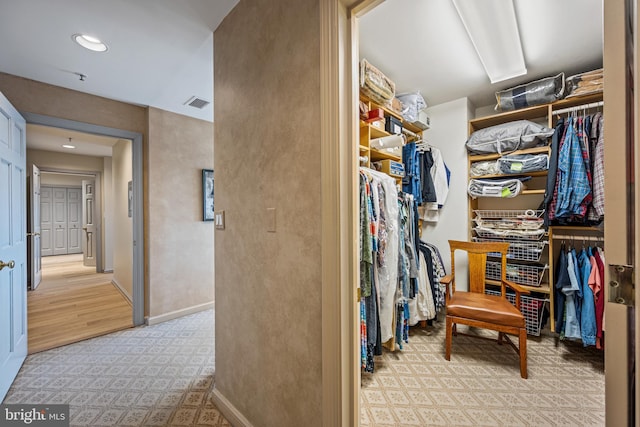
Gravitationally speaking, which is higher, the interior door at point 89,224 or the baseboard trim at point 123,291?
the interior door at point 89,224

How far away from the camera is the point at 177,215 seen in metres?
3.25

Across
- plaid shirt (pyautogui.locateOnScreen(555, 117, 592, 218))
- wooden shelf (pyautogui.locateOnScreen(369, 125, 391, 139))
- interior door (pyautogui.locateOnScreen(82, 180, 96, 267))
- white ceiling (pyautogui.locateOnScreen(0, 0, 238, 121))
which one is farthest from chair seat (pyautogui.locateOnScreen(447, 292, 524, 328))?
interior door (pyautogui.locateOnScreen(82, 180, 96, 267))

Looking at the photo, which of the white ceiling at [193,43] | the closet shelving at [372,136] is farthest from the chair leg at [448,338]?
the white ceiling at [193,43]

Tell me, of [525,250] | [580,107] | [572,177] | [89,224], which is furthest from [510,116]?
[89,224]

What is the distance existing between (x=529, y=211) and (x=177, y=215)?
3799 mm

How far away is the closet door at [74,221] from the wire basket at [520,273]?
9.91 meters

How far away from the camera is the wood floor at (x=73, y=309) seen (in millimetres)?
2750

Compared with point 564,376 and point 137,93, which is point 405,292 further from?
point 137,93

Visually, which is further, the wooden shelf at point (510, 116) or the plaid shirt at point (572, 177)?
the wooden shelf at point (510, 116)

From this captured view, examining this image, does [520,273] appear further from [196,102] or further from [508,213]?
[196,102]

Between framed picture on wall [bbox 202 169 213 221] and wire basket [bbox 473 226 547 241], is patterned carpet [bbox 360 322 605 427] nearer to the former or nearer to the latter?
wire basket [bbox 473 226 547 241]

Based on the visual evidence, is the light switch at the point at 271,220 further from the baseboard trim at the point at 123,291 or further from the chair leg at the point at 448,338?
the baseboard trim at the point at 123,291

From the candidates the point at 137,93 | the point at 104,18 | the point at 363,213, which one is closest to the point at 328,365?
the point at 363,213

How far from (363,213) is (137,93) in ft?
8.54
